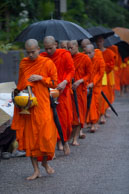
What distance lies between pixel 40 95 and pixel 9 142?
5.87ft

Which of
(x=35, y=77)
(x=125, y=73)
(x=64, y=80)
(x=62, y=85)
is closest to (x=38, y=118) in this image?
(x=35, y=77)

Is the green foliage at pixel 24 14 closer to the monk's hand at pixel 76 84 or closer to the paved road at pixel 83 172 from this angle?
the monk's hand at pixel 76 84

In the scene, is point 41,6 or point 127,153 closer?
point 127,153

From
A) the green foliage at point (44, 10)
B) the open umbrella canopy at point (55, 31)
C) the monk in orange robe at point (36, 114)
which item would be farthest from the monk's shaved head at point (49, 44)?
the green foliage at point (44, 10)

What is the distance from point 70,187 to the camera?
6367 millimetres

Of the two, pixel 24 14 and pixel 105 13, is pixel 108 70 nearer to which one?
pixel 24 14

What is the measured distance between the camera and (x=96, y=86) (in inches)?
428

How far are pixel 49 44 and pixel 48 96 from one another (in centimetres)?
104

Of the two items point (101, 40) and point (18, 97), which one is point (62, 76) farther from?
point (101, 40)

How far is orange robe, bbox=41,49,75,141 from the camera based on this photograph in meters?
8.17

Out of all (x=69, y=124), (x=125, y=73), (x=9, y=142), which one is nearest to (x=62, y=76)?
(x=69, y=124)

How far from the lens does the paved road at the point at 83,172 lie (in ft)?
20.7

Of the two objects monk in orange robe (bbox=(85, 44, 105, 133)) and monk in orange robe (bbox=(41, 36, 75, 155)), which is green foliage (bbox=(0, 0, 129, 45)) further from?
monk in orange robe (bbox=(41, 36, 75, 155))

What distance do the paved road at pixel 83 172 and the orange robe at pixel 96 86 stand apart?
0.95m
